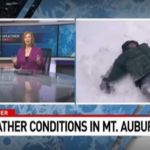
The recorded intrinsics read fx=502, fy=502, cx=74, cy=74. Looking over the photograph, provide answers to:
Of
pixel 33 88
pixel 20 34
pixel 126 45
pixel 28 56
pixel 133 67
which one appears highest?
pixel 20 34

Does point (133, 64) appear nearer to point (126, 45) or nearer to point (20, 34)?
point (126, 45)

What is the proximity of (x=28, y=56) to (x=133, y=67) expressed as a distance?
1.28 meters

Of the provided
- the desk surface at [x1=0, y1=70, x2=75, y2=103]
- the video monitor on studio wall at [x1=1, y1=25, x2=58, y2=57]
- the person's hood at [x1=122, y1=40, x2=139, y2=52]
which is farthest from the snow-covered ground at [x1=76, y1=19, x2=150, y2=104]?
the video monitor on studio wall at [x1=1, y1=25, x2=58, y2=57]

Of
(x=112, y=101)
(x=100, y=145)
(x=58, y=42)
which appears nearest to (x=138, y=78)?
(x=112, y=101)

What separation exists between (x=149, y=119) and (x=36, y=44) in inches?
64.2

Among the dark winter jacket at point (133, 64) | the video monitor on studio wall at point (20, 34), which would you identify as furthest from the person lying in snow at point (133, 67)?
Result: the video monitor on studio wall at point (20, 34)

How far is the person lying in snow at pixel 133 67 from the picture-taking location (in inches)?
238

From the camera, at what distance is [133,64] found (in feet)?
20.0

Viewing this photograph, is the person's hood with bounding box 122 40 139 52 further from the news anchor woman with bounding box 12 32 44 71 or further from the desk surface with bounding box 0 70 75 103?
the news anchor woman with bounding box 12 32 44 71

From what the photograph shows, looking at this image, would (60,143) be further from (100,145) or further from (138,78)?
(138,78)

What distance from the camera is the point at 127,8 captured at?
6.96 metres

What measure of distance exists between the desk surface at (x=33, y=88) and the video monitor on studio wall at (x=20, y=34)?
28 centimetres

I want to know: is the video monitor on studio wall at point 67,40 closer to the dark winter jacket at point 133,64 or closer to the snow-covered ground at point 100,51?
the snow-covered ground at point 100,51

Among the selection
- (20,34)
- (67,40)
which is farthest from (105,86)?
(20,34)
